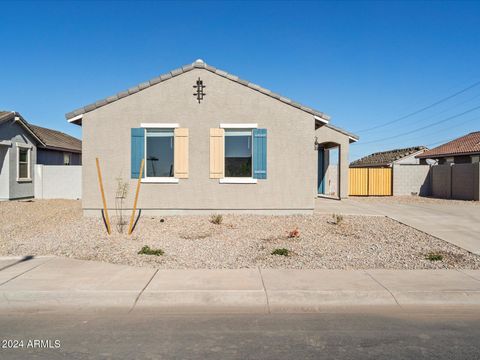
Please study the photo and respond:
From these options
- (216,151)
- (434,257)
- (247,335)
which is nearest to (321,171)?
(216,151)

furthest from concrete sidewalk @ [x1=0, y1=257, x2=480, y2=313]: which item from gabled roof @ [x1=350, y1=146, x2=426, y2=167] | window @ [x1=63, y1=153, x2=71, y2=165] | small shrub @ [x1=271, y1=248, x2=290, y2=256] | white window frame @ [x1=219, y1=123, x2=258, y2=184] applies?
gabled roof @ [x1=350, y1=146, x2=426, y2=167]

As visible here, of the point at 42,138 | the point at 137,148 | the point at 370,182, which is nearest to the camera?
the point at 137,148

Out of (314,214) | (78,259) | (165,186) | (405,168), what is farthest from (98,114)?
(405,168)

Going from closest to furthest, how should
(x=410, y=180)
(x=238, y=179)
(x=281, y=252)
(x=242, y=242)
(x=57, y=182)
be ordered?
1. (x=281, y=252)
2. (x=242, y=242)
3. (x=238, y=179)
4. (x=57, y=182)
5. (x=410, y=180)

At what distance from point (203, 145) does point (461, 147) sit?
2055cm

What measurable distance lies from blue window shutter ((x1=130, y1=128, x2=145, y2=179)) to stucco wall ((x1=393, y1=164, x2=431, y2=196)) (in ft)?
54.0

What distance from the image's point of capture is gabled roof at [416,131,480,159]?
22.9 meters

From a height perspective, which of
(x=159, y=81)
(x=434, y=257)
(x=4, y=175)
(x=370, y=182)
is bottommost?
(x=434, y=257)

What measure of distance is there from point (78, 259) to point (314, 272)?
470 centimetres

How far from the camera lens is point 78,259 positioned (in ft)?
24.0

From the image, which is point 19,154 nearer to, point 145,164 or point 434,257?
point 145,164

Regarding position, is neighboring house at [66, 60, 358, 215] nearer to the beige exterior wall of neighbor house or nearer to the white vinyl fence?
the beige exterior wall of neighbor house

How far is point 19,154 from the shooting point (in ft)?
60.9

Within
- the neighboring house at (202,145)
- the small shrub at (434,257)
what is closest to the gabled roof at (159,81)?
the neighboring house at (202,145)
